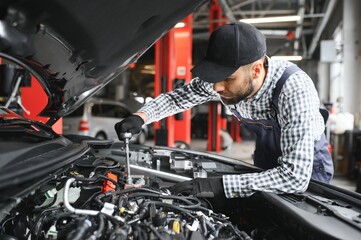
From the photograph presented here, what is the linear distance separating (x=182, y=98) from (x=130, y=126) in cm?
45

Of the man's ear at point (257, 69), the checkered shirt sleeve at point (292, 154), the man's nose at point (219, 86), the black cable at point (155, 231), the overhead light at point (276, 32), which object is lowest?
the black cable at point (155, 231)

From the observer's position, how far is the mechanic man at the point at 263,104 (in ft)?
4.29

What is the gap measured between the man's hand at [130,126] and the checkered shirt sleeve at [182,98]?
0.72 feet

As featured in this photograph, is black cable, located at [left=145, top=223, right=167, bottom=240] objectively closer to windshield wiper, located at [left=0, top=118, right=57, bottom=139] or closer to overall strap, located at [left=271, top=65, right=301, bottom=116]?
windshield wiper, located at [left=0, top=118, right=57, bottom=139]

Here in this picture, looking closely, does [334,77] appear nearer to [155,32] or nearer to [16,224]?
[155,32]

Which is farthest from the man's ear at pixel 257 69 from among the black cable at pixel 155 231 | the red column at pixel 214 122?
→ the red column at pixel 214 122

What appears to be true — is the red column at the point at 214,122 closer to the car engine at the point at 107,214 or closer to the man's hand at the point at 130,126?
the man's hand at the point at 130,126

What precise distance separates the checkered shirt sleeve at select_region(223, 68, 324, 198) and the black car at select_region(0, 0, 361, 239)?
6cm

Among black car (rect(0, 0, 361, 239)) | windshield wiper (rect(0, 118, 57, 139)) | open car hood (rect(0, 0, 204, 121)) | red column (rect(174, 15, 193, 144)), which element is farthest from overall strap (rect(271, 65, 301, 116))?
red column (rect(174, 15, 193, 144))

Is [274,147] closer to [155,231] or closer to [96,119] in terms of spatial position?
[155,231]

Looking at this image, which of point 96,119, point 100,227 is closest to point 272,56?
point 100,227

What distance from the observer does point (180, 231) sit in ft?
3.16

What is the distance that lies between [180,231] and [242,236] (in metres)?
0.22

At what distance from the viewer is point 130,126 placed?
62.0 inches
